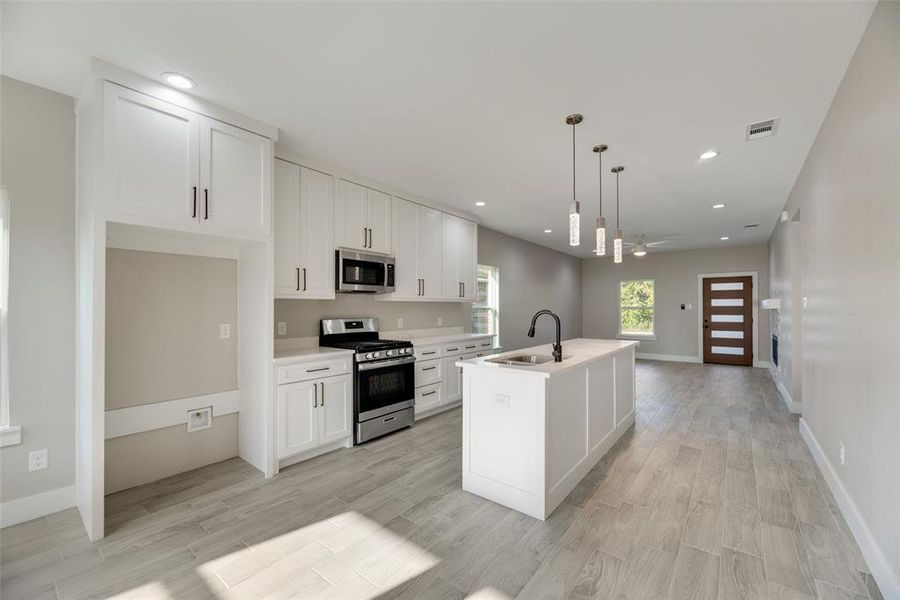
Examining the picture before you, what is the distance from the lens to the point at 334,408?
3.38 meters

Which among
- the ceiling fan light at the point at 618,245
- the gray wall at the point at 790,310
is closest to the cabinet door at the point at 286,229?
the ceiling fan light at the point at 618,245

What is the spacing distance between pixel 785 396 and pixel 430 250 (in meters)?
5.04

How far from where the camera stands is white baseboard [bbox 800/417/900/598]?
1.64 meters

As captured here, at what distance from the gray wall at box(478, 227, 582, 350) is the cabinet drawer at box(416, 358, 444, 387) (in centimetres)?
230

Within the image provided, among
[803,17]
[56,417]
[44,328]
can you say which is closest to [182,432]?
[56,417]

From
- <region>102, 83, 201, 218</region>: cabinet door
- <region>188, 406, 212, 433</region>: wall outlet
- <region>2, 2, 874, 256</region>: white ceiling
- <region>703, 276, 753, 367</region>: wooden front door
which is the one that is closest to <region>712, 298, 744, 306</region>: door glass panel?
<region>703, 276, 753, 367</region>: wooden front door

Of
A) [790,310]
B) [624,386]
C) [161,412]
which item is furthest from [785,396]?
[161,412]

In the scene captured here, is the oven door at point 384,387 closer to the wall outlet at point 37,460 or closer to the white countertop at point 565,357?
the white countertop at point 565,357

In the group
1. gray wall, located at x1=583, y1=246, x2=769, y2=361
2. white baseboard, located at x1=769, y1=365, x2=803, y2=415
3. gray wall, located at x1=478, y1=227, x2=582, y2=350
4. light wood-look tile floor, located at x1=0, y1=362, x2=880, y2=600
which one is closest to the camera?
light wood-look tile floor, located at x1=0, y1=362, x2=880, y2=600

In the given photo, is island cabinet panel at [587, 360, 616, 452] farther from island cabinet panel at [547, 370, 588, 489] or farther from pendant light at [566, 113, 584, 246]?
pendant light at [566, 113, 584, 246]

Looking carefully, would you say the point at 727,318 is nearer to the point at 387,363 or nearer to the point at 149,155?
the point at 387,363

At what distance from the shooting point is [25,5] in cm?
176

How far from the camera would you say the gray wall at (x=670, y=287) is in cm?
814

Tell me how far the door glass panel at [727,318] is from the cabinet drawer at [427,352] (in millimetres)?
7216
